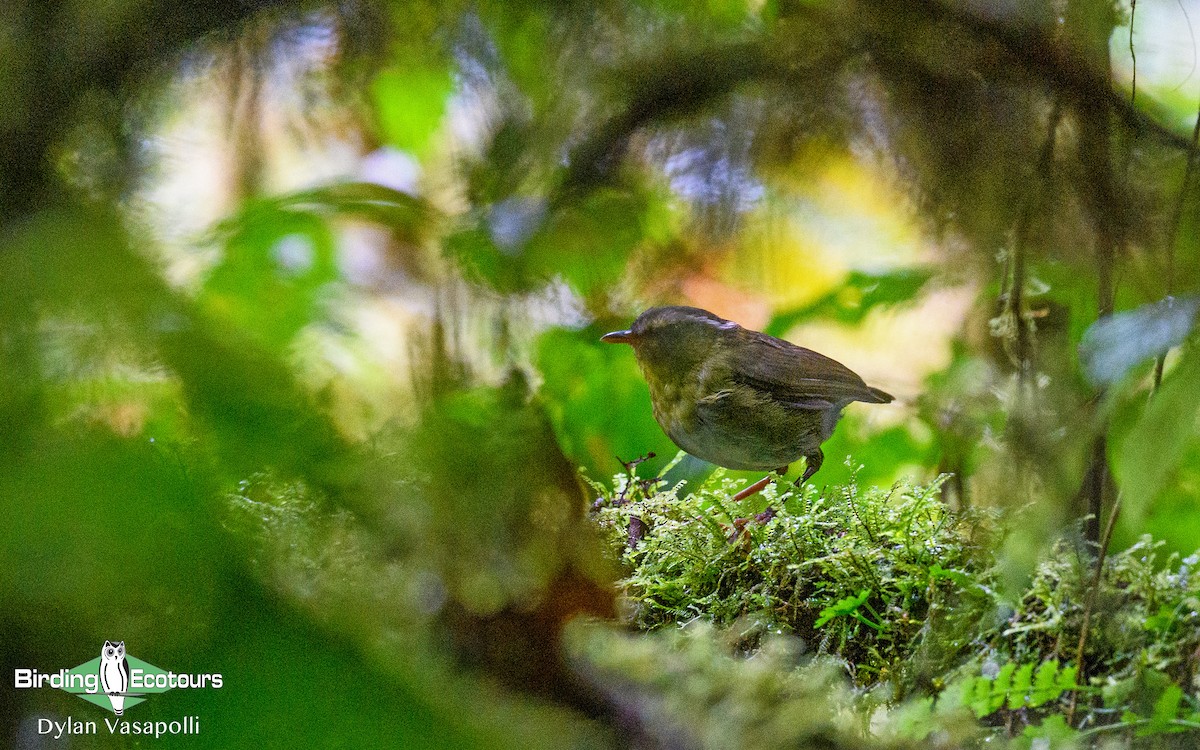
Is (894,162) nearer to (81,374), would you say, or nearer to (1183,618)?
(1183,618)

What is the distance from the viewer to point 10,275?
0.30 m

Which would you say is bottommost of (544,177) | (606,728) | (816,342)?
(606,728)

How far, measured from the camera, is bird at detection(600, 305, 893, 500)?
23.0 inches

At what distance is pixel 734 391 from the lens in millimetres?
591

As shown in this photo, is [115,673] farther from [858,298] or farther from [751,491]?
[858,298]

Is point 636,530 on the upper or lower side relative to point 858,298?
lower

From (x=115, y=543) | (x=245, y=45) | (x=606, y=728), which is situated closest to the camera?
(x=115, y=543)

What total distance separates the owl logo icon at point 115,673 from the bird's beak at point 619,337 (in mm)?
355

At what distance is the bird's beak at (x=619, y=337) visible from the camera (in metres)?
0.58

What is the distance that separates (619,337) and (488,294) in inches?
4.2

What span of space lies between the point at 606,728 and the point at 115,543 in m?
0.21

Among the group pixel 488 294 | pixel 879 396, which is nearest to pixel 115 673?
pixel 488 294

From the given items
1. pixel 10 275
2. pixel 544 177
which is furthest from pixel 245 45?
pixel 10 275

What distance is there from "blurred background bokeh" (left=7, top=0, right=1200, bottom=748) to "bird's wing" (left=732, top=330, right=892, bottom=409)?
0.04 meters
